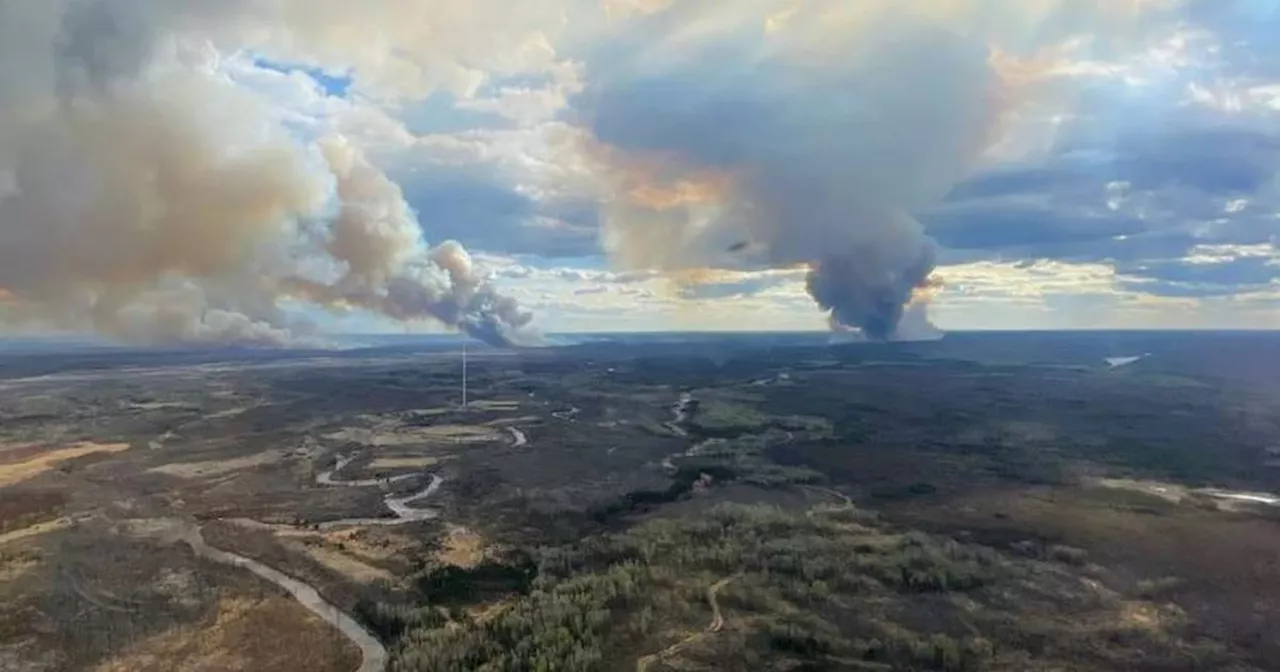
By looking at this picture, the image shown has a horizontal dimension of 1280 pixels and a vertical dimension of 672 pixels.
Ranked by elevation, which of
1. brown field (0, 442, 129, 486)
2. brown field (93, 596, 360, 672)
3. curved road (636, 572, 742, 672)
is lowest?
brown field (93, 596, 360, 672)

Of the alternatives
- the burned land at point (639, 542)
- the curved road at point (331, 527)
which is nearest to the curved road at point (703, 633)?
the burned land at point (639, 542)

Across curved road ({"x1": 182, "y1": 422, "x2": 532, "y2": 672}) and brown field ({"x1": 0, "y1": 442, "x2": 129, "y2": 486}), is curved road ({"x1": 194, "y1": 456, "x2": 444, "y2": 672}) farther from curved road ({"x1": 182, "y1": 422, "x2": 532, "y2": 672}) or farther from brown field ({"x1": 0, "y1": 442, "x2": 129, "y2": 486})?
brown field ({"x1": 0, "y1": 442, "x2": 129, "y2": 486})

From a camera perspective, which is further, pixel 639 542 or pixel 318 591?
pixel 639 542

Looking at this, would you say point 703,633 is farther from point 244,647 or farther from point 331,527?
point 331,527

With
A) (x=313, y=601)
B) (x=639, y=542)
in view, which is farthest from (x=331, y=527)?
(x=639, y=542)

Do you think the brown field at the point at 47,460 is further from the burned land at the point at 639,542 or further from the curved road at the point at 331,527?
the curved road at the point at 331,527

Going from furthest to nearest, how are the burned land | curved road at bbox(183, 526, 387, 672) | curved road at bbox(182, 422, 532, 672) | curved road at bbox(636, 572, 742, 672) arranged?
curved road at bbox(182, 422, 532, 672) → curved road at bbox(183, 526, 387, 672) → the burned land → curved road at bbox(636, 572, 742, 672)

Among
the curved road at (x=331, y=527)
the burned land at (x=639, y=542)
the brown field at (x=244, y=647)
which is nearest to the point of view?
the brown field at (x=244, y=647)

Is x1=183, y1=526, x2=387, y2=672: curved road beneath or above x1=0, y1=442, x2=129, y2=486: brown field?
beneath

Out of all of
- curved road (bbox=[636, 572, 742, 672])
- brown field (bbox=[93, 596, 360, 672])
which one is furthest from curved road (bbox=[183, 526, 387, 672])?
curved road (bbox=[636, 572, 742, 672])
